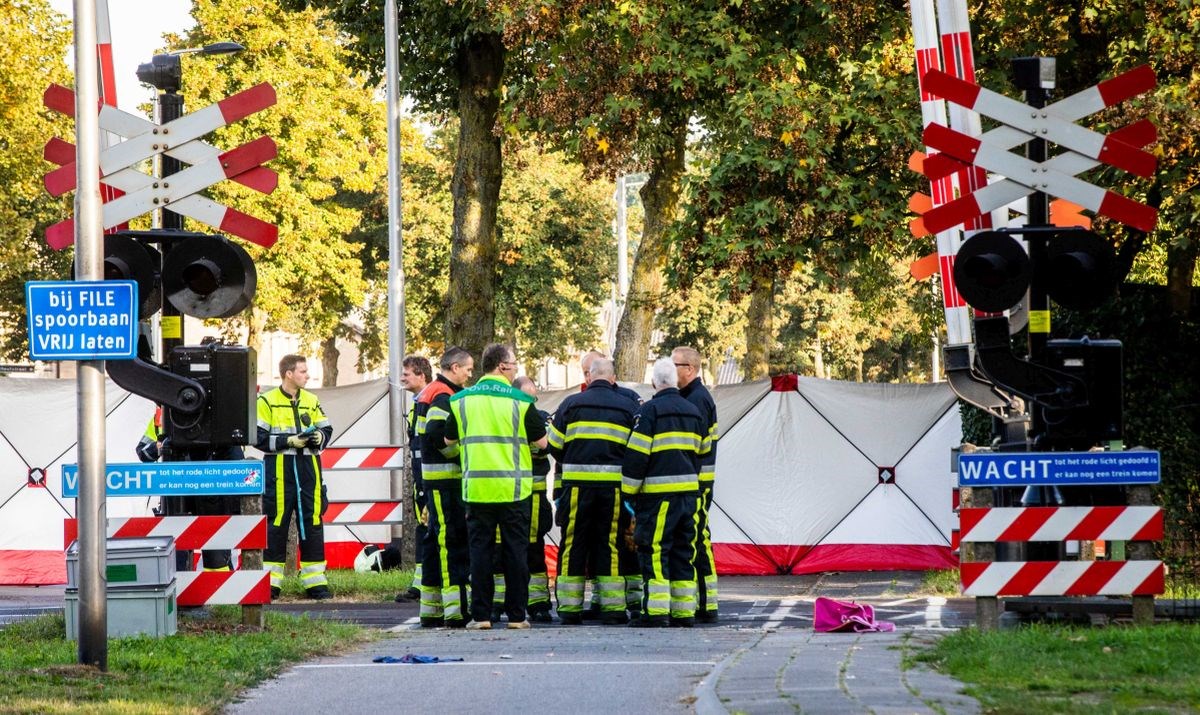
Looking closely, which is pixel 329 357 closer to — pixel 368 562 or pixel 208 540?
pixel 368 562

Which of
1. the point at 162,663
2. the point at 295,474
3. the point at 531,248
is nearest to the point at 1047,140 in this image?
the point at 162,663

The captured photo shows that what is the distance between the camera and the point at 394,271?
21406 millimetres

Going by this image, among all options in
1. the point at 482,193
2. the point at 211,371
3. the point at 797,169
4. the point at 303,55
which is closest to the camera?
the point at 211,371

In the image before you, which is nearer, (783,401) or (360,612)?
(360,612)

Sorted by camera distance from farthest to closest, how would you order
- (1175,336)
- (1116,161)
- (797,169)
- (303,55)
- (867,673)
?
(303,55) < (797,169) < (1175,336) < (1116,161) < (867,673)

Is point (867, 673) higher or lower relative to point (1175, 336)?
lower

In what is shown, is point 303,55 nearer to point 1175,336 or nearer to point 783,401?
point 783,401

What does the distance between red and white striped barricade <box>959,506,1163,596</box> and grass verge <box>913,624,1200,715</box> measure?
0.31 meters

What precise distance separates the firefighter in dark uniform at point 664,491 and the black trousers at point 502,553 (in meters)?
0.82

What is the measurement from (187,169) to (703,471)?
4503mm

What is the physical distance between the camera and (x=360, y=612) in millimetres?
14836

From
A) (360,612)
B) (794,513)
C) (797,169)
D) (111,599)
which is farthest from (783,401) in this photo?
(111,599)

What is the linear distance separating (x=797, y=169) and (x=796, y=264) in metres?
1.43

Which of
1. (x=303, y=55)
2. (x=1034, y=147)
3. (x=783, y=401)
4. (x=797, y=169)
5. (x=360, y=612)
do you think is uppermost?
(x=303, y=55)
